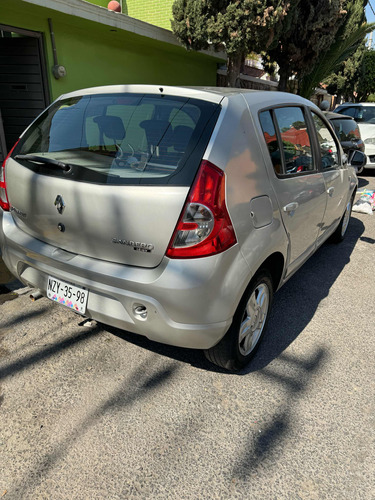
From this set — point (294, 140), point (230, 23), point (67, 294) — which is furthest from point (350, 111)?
point (67, 294)

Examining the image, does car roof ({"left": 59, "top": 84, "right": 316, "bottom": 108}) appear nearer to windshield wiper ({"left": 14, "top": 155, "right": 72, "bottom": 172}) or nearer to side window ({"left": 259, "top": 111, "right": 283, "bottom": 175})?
side window ({"left": 259, "top": 111, "right": 283, "bottom": 175})

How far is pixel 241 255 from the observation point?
2.10 m

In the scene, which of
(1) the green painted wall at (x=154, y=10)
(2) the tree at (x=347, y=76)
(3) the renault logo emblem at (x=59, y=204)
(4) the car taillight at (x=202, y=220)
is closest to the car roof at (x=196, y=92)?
(4) the car taillight at (x=202, y=220)

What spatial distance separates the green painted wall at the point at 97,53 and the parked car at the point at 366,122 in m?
4.49

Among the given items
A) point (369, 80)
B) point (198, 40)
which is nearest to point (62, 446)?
point (198, 40)

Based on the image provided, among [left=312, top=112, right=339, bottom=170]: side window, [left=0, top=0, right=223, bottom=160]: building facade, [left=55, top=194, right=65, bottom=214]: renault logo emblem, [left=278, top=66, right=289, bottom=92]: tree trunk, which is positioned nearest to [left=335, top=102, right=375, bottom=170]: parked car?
[left=278, top=66, right=289, bottom=92]: tree trunk

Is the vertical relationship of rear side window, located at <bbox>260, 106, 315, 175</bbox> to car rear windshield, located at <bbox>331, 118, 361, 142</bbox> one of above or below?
above

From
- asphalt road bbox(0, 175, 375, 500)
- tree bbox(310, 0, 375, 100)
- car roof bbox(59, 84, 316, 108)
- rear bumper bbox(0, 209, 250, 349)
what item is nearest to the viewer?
asphalt road bbox(0, 175, 375, 500)

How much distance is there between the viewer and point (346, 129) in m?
8.05

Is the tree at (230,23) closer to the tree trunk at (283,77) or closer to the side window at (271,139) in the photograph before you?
the tree trunk at (283,77)

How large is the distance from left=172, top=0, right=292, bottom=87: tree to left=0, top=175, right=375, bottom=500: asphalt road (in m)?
6.55

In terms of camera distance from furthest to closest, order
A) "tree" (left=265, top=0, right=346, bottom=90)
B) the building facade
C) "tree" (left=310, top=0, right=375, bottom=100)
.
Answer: "tree" (left=310, top=0, right=375, bottom=100), "tree" (left=265, top=0, right=346, bottom=90), the building facade

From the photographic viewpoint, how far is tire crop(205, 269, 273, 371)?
2.30m

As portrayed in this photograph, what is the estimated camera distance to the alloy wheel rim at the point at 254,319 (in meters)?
2.45
